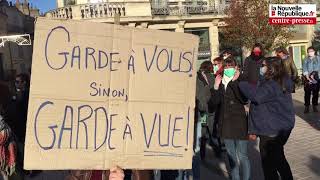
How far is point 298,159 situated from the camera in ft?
27.4

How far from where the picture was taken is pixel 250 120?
6.33m

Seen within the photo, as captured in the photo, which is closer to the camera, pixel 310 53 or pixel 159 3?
pixel 310 53

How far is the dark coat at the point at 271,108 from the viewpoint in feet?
19.8

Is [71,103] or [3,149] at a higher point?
[71,103]

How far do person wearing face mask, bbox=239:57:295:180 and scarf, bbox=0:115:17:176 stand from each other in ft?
8.39

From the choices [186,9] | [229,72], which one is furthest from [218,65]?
[186,9]

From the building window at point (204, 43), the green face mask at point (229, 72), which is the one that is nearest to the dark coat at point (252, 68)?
the green face mask at point (229, 72)

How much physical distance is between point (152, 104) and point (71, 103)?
0.52m

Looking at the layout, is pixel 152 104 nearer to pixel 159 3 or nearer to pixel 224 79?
pixel 224 79

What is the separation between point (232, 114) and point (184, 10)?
26.7 m

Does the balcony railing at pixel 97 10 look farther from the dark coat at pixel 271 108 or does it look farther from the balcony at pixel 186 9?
the dark coat at pixel 271 108

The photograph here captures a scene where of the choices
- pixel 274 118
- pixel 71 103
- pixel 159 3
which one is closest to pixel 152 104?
pixel 71 103

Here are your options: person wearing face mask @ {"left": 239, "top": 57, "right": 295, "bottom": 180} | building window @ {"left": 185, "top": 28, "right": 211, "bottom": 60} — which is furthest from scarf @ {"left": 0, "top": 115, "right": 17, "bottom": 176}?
building window @ {"left": 185, "top": 28, "right": 211, "bottom": 60}

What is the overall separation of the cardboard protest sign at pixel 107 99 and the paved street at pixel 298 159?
398 cm
